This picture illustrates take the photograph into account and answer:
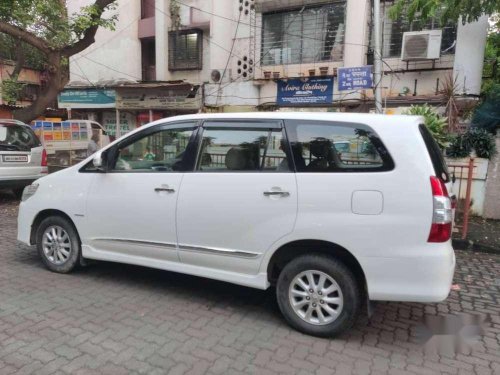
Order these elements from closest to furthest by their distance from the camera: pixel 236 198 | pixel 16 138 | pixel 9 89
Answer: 1. pixel 236 198
2. pixel 16 138
3. pixel 9 89

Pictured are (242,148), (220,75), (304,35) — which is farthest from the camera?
(220,75)

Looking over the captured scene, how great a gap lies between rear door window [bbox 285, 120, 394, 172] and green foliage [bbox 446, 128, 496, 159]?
546cm

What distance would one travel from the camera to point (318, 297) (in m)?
3.38

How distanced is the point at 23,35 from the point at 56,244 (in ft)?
22.5

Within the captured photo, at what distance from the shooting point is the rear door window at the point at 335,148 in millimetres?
3223

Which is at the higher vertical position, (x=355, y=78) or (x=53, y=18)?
(x=53, y=18)

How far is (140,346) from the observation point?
3205 mm

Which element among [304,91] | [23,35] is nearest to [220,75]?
[304,91]

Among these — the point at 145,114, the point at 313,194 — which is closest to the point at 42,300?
the point at 313,194

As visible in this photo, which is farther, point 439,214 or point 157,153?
point 157,153

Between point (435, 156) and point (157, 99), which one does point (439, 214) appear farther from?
point (157, 99)

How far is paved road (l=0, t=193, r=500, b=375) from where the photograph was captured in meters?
3.00

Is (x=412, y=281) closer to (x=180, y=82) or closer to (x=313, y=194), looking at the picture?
(x=313, y=194)

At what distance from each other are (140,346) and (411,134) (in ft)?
8.41
